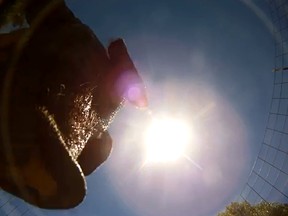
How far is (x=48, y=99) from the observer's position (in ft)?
10.9

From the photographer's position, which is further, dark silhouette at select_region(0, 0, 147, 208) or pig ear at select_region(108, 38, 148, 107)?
pig ear at select_region(108, 38, 148, 107)

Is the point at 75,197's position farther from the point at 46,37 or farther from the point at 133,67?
the point at 133,67

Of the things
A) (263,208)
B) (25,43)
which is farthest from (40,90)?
(263,208)

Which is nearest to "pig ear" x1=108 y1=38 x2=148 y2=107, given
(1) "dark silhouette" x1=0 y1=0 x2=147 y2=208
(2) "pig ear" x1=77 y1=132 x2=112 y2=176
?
(1) "dark silhouette" x1=0 y1=0 x2=147 y2=208

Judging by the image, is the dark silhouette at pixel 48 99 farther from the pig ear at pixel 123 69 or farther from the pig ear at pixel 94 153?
the pig ear at pixel 94 153

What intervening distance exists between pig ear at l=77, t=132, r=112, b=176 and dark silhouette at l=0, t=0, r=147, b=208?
666mm

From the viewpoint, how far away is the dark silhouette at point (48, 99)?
2.99 metres

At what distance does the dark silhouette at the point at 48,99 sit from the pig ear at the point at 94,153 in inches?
26.2

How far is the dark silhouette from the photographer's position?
2988 mm

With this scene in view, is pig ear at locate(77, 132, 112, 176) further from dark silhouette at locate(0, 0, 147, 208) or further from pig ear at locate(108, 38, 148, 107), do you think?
pig ear at locate(108, 38, 148, 107)

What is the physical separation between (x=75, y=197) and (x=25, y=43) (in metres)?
1.68

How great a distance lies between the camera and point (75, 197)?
3100 mm

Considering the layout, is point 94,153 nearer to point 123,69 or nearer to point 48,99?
point 123,69

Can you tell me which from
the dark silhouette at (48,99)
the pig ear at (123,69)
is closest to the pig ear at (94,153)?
the dark silhouette at (48,99)
